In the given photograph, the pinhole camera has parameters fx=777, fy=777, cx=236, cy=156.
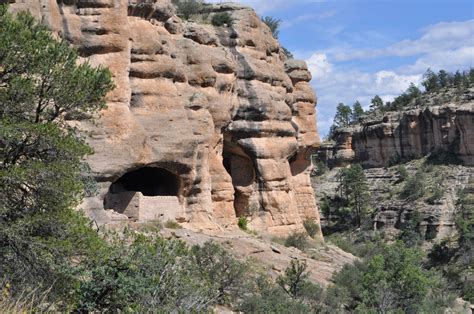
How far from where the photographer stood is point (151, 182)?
100ft

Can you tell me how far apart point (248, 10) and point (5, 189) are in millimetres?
25447

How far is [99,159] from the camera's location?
24.9 m

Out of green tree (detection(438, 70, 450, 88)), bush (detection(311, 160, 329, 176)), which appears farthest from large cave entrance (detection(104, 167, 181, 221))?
green tree (detection(438, 70, 450, 88))

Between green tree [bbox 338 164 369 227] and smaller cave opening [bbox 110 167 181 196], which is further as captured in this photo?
green tree [bbox 338 164 369 227]

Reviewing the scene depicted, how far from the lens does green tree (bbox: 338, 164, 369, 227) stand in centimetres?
6869

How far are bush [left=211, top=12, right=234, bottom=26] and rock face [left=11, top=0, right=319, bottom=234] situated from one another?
391 mm

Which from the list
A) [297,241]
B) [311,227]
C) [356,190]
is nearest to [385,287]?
[297,241]

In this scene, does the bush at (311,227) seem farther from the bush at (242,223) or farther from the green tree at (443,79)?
the green tree at (443,79)

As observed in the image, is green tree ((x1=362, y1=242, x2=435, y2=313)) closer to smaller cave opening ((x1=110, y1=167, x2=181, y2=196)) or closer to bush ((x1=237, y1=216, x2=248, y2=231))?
bush ((x1=237, y1=216, x2=248, y2=231))

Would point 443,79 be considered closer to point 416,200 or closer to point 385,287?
point 416,200

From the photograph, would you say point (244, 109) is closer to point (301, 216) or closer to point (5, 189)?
point (301, 216)

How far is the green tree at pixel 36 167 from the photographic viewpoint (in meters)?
13.1

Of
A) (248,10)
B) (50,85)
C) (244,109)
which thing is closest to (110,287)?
(50,85)

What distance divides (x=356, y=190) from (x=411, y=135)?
10.9m
